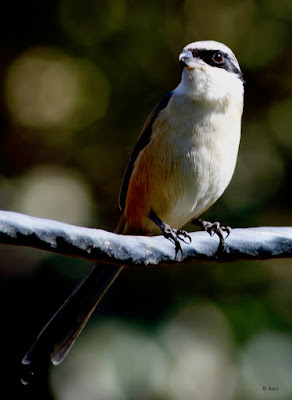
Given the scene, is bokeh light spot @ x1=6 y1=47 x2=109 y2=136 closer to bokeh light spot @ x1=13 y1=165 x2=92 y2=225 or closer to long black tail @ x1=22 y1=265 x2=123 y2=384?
bokeh light spot @ x1=13 y1=165 x2=92 y2=225

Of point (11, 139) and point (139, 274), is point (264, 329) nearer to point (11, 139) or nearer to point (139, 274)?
point (139, 274)

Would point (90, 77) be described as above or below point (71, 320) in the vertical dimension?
above

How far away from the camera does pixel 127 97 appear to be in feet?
14.4

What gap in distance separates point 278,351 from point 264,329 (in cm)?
14

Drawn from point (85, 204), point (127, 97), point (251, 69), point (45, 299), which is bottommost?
point (45, 299)

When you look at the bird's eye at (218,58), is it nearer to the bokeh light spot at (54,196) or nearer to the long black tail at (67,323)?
the long black tail at (67,323)

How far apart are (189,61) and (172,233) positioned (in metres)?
0.89

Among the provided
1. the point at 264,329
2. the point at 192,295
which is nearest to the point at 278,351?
the point at 264,329

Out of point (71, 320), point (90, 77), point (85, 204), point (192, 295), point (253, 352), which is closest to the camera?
point (71, 320)

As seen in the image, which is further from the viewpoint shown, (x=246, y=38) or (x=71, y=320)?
(x=246, y=38)

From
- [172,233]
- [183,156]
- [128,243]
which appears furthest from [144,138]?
[128,243]

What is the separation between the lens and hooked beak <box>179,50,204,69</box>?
10.7ft

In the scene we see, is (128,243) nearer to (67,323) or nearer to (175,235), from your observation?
(175,235)

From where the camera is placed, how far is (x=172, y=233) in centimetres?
284
